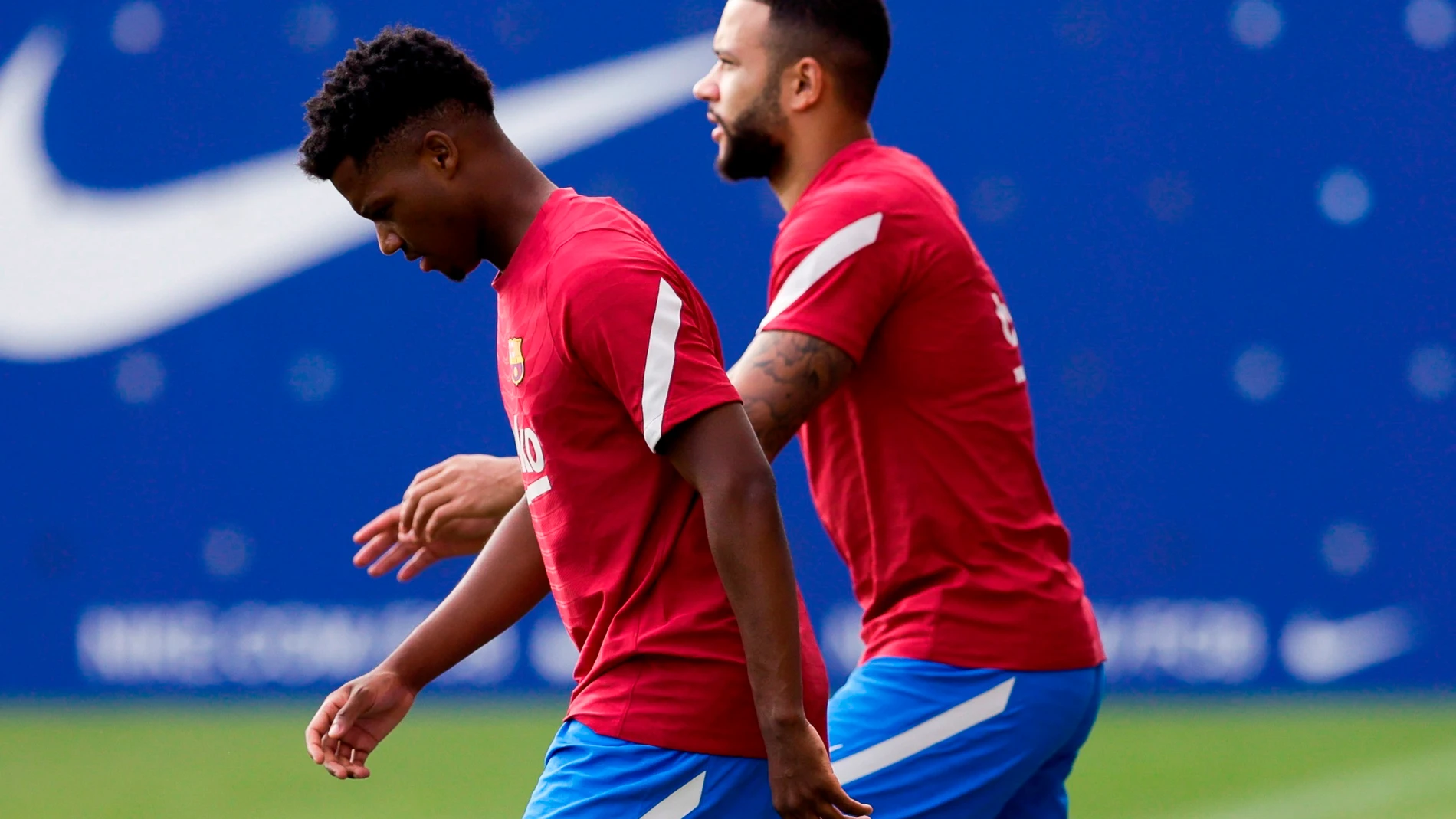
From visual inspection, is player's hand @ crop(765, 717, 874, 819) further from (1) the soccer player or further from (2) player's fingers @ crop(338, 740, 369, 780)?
(2) player's fingers @ crop(338, 740, 369, 780)

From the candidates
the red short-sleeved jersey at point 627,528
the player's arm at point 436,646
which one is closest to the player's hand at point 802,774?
the red short-sleeved jersey at point 627,528

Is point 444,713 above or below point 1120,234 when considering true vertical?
below

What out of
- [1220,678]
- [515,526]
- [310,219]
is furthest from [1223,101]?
[515,526]

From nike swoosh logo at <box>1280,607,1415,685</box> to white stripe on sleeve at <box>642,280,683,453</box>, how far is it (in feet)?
19.5

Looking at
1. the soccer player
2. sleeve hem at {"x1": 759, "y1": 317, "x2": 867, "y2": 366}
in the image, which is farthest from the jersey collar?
the soccer player

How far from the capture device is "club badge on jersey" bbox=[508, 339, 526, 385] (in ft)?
7.49

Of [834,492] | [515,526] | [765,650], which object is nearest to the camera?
[765,650]

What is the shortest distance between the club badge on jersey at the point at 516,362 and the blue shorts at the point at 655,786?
1.67 ft

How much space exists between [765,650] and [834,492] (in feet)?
3.20

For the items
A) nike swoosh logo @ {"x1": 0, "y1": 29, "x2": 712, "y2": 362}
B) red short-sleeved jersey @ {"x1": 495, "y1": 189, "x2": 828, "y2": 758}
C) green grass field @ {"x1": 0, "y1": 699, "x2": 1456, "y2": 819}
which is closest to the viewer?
red short-sleeved jersey @ {"x1": 495, "y1": 189, "x2": 828, "y2": 758}

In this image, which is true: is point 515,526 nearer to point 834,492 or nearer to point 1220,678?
point 834,492

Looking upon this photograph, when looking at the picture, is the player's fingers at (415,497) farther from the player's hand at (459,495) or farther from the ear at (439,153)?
the ear at (439,153)

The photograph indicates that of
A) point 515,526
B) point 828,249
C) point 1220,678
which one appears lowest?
point 515,526

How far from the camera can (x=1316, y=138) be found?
7488mm
